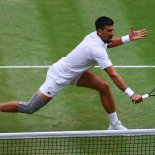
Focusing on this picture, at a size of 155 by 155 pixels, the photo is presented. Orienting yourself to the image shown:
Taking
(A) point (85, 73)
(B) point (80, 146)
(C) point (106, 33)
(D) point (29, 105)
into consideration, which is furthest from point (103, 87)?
(D) point (29, 105)

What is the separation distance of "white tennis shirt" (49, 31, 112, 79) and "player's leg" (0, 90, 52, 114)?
1.74ft

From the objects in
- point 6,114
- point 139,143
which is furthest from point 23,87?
point 139,143

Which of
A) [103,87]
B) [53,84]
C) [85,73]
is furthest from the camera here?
[85,73]

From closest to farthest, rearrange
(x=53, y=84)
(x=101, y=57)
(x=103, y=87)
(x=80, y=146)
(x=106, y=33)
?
(x=101, y=57)
(x=80, y=146)
(x=106, y=33)
(x=53, y=84)
(x=103, y=87)

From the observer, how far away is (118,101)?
1530 centimetres

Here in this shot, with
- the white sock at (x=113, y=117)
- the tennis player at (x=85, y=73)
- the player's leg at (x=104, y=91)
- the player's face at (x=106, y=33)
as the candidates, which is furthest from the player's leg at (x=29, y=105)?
the player's face at (x=106, y=33)

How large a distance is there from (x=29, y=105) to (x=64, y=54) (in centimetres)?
336

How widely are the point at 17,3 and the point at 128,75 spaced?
4150mm

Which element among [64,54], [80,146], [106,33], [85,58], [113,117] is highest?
[106,33]

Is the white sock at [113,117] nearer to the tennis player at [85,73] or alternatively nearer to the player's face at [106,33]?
the tennis player at [85,73]

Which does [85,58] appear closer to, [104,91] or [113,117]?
[104,91]

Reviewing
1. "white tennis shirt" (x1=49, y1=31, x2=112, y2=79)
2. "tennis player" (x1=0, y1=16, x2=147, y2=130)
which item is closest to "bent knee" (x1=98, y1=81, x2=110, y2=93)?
"tennis player" (x1=0, y1=16, x2=147, y2=130)

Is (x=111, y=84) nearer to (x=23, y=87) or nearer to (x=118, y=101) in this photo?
(x=118, y=101)

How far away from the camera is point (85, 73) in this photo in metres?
14.0
